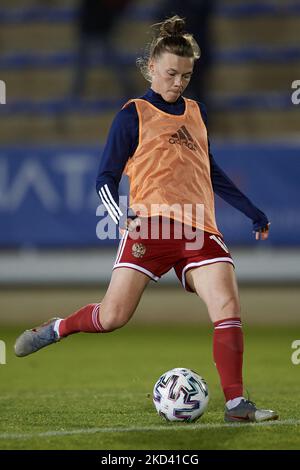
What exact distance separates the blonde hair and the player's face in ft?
0.10

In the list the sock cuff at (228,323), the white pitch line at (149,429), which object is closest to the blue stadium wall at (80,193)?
the sock cuff at (228,323)

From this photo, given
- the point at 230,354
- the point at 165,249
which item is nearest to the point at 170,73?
the point at 165,249

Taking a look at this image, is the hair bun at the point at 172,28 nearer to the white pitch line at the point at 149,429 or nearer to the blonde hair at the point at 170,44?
the blonde hair at the point at 170,44

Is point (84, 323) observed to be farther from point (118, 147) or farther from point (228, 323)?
point (118, 147)

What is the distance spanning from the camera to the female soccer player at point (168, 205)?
5.60m

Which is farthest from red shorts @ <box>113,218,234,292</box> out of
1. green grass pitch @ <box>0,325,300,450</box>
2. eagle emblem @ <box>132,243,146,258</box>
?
green grass pitch @ <box>0,325,300,450</box>

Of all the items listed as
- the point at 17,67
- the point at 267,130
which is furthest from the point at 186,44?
the point at 17,67

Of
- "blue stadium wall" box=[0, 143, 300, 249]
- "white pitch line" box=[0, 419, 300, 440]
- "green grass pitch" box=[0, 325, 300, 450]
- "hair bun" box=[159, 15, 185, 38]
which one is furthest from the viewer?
"blue stadium wall" box=[0, 143, 300, 249]

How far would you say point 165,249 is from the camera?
5711 millimetres

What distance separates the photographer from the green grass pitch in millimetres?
5074

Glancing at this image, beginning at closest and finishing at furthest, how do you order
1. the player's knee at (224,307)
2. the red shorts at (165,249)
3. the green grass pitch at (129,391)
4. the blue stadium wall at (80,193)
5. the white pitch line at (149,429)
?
the green grass pitch at (129,391) < the white pitch line at (149,429) < the player's knee at (224,307) < the red shorts at (165,249) < the blue stadium wall at (80,193)

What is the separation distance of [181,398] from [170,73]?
168 cm

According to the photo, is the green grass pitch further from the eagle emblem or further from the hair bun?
the hair bun

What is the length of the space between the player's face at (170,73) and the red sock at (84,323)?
1203 mm
